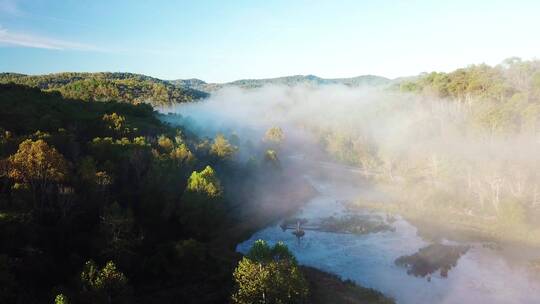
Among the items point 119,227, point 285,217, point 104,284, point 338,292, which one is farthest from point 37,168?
point 285,217

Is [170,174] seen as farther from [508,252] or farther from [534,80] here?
[534,80]

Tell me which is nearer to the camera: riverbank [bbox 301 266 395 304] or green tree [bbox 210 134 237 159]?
riverbank [bbox 301 266 395 304]

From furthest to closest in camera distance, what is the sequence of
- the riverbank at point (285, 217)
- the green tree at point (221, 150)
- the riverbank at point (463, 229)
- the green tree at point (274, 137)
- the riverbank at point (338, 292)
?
the green tree at point (274, 137), the green tree at point (221, 150), the riverbank at point (463, 229), the riverbank at point (285, 217), the riverbank at point (338, 292)

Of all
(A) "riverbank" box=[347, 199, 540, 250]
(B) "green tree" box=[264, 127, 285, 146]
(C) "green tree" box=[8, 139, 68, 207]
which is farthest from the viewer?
(B) "green tree" box=[264, 127, 285, 146]

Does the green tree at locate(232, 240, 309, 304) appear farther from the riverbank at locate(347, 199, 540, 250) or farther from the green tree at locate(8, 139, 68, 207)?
the riverbank at locate(347, 199, 540, 250)

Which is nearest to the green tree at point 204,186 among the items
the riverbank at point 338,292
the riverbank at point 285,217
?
the riverbank at point 285,217

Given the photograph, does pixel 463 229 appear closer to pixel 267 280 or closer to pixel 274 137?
pixel 267 280

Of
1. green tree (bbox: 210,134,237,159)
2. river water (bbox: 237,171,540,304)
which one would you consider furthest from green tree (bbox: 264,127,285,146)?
river water (bbox: 237,171,540,304)

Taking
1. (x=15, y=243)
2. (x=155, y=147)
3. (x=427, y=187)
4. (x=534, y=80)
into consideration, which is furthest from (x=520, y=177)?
(x=15, y=243)

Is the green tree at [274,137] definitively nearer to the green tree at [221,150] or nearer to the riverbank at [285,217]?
the riverbank at [285,217]
